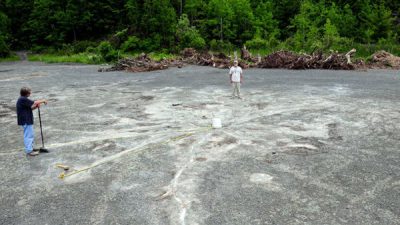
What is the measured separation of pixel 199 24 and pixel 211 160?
48.4m

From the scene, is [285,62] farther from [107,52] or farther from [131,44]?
[131,44]

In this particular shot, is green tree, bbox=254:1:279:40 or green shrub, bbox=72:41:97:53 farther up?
green tree, bbox=254:1:279:40

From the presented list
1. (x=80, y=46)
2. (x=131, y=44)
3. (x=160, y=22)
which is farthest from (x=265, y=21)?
(x=80, y=46)

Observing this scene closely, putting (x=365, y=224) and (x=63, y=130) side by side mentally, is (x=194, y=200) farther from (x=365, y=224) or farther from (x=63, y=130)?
(x=63, y=130)

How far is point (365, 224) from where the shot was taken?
232 inches

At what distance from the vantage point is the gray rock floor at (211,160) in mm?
6465

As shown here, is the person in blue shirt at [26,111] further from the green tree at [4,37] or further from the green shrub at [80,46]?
the green shrub at [80,46]

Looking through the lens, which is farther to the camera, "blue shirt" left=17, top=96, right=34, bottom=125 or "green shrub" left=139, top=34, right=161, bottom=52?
"green shrub" left=139, top=34, right=161, bottom=52

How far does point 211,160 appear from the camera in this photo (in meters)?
8.82

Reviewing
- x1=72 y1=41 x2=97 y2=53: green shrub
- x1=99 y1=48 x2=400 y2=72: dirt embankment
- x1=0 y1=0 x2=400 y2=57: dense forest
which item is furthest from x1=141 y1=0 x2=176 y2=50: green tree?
x1=99 y1=48 x2=400 y2=72: dirt embankment

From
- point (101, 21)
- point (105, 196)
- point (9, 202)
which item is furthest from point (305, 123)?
point (101, 21)

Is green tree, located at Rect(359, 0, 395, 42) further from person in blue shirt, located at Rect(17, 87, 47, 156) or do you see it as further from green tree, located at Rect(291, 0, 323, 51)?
person in blue shirt, located at Rect(17, 87, 47, 156)

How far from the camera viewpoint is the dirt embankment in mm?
25469

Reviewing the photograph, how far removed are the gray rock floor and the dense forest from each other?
2302 centimetres
